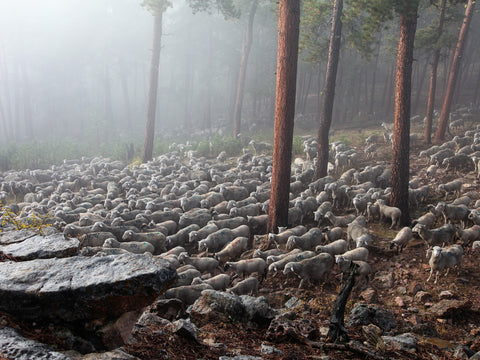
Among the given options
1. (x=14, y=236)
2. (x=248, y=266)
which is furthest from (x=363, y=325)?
(x=14, y=236)

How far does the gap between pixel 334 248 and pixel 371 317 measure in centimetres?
347

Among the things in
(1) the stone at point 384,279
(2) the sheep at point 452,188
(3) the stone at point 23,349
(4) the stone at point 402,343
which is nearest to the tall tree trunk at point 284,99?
(1) the stone at point 384,279

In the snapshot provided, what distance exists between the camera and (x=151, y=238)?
36.0ft

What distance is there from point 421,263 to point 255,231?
511 centimetres

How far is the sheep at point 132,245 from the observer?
33.0 feet

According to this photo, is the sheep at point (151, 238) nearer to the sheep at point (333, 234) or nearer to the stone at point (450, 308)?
the sheep at point (333, 234)

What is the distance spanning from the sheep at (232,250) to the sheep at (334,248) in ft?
6.99

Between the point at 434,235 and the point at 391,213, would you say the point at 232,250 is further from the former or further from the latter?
the point at 434,235

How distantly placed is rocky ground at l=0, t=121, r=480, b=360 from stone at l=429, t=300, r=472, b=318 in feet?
0.06

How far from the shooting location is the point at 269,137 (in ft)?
101

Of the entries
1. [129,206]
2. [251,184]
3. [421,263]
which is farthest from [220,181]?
[421,263]

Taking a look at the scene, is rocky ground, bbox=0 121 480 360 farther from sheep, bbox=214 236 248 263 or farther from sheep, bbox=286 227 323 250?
sheep, bbox=214 236 248 263

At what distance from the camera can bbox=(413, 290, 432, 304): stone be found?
7.75m

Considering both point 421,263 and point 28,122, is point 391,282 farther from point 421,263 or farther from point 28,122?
point 28,122
